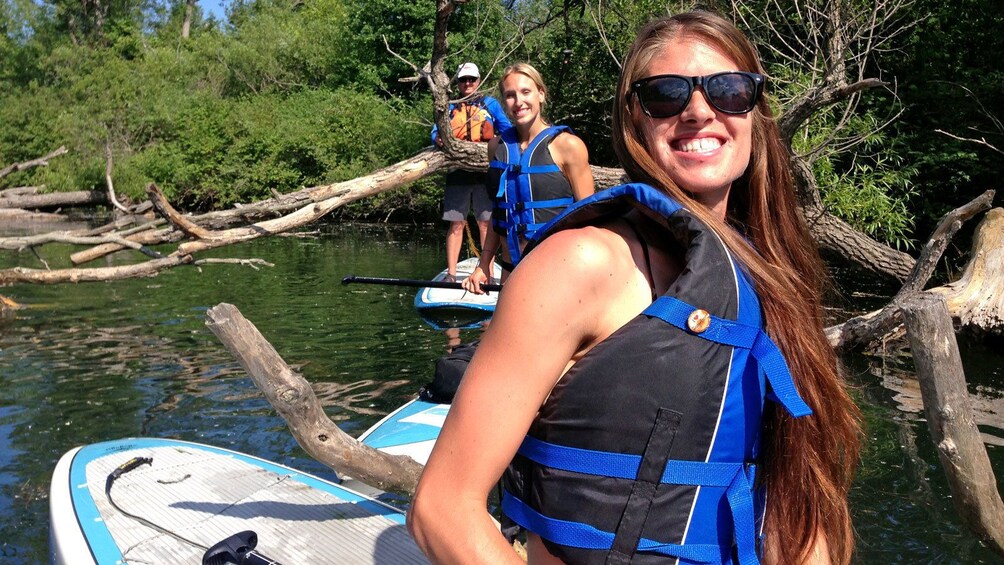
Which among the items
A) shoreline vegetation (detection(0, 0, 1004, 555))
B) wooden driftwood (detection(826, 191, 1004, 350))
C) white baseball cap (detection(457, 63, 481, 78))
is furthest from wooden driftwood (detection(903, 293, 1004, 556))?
white baseball cap (detection(457, 63, 481, 78))

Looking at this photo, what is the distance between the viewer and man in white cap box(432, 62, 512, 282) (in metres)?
7.98

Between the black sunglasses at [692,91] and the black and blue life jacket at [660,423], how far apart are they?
0.71ft

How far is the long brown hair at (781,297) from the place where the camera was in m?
1.38

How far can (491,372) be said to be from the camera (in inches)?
41.4

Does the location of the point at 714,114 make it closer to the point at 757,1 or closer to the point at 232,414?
the point at 232,414

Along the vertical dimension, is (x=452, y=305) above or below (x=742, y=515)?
below

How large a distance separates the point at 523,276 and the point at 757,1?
10092 millimetres

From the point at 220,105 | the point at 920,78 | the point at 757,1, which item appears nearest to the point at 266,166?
the point at 220,105

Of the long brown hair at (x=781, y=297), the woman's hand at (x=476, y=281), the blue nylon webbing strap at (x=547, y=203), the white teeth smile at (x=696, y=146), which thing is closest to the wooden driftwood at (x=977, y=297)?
the blue nylon webbing strap at (x=547, y=203)

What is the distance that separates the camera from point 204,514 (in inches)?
125

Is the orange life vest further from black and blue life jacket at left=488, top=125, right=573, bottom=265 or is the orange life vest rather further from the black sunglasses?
the black sunglasses

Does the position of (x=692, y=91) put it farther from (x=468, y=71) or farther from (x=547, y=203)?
(x=468, y=71)

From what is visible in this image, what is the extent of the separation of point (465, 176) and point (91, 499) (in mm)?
5971

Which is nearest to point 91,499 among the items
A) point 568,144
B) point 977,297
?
point 568,144
